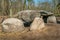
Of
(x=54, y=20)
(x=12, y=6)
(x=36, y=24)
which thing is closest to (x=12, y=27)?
Result: (x=36, y=24)

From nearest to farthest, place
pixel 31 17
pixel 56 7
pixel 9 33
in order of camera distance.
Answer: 1. pixel 9 33
2. pixel 31 17
3. pixel 56 7

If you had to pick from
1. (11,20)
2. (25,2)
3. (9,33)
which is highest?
(25,2)

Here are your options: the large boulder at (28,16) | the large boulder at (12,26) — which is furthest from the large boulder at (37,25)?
the large boulder at (28,16)

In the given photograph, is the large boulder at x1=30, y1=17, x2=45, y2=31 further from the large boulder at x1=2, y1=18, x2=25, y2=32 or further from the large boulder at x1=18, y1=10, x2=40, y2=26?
the large boulder at x1=18, y1=10, x2=40, y2=26

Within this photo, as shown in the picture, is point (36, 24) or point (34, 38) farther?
point (36, 24)

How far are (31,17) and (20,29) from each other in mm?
1386

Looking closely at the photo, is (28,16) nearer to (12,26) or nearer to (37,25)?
(37,25)

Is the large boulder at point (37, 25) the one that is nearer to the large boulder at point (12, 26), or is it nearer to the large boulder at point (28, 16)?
the large boulder at point (12, 26)

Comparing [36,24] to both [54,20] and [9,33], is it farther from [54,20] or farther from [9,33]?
[54,20]

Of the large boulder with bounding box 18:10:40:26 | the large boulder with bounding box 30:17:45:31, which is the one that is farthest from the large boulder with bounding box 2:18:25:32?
the large boulder with bounding box 18:10:40:26

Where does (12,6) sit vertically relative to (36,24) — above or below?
above

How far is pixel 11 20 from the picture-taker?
6684 mm

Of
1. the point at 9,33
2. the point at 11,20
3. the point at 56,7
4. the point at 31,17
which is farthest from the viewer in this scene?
the point at 56,7

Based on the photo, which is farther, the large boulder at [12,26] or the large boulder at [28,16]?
the large boulder at [28,16]
